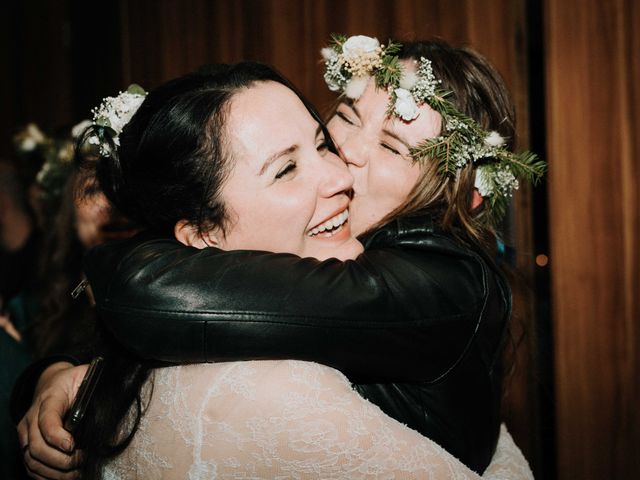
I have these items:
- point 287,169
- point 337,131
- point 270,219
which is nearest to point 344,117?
point 337,131

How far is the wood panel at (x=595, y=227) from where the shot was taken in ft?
8.18

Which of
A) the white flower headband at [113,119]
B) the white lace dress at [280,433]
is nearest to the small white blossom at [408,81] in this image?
the white flower headband at [113,119]

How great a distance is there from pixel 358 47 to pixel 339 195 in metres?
0.55

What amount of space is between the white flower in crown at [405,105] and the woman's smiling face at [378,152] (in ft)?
0.25

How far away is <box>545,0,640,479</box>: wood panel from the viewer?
2.49 metres

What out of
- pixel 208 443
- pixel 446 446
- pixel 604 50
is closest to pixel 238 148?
pixel 208 443

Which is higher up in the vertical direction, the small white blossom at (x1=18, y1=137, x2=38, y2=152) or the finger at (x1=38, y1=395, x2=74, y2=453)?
the small white blossom at (x1=18, y1=137, x2=38, y2=152)

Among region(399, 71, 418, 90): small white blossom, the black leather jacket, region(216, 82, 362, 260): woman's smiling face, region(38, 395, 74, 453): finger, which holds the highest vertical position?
region(399, 71, 418, 90): small white blossom

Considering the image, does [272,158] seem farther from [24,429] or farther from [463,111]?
[24,429]

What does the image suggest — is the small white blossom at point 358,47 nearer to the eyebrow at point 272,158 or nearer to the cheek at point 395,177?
the cheek at point 395,177

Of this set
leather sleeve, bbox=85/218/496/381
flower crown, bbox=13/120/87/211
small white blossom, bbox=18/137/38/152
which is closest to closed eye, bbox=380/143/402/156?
leather sleeve, bbox=85/218/496/381

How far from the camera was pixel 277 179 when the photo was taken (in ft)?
5.09

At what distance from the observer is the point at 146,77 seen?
4398 millimetres

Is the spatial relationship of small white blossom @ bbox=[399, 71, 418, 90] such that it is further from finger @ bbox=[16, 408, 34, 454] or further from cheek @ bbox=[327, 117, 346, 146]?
finger @ bbox=[16, 408, 34, 454]
